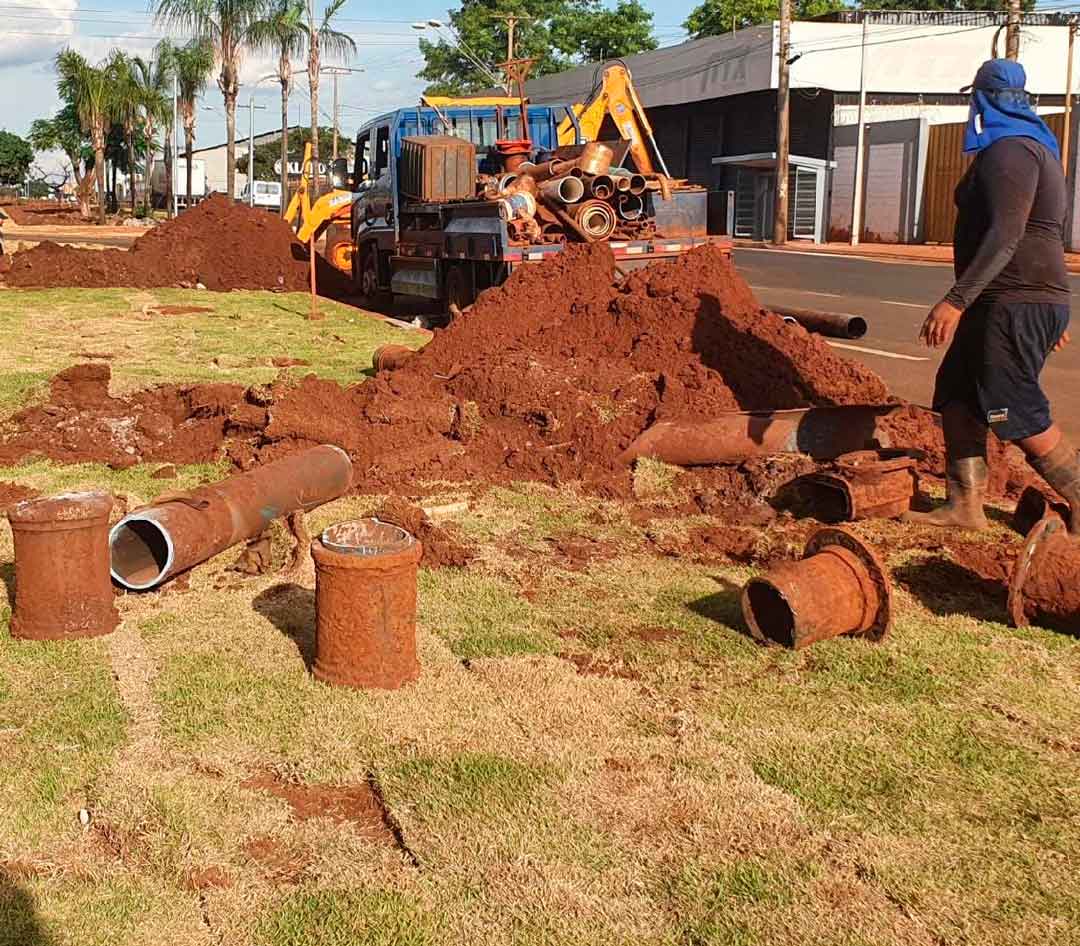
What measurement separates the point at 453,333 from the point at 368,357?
136 inches

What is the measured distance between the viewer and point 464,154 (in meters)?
16.1

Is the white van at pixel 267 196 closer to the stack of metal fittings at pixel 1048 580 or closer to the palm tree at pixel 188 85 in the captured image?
the palm tree at pixel 188 85

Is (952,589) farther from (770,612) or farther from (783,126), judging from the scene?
(783,126)

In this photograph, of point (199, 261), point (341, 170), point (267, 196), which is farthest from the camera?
point (267, 196)

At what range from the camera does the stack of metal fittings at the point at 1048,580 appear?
4.84 metres

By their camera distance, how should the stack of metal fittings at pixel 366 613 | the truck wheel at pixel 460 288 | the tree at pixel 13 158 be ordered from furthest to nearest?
the tree at pixel 13 158 < the truck wheel at pixel 460 288 < the stack of metal fittings at pixel 366 613

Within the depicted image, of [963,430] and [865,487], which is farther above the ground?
[963,430]

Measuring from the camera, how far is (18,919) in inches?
120

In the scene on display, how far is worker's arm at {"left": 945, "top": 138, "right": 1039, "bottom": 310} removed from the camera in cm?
551

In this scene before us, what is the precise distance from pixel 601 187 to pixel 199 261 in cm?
1173

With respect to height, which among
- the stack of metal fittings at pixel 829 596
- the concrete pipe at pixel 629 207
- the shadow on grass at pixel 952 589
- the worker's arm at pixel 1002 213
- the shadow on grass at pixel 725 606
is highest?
the concrete pipe at pixel 629 207

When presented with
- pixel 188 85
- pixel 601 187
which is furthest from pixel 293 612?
pixel 188 85

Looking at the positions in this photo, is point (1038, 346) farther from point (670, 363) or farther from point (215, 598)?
point (215, 598)

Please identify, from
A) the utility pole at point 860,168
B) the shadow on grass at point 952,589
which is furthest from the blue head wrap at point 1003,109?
the utility pole at point 860,168
